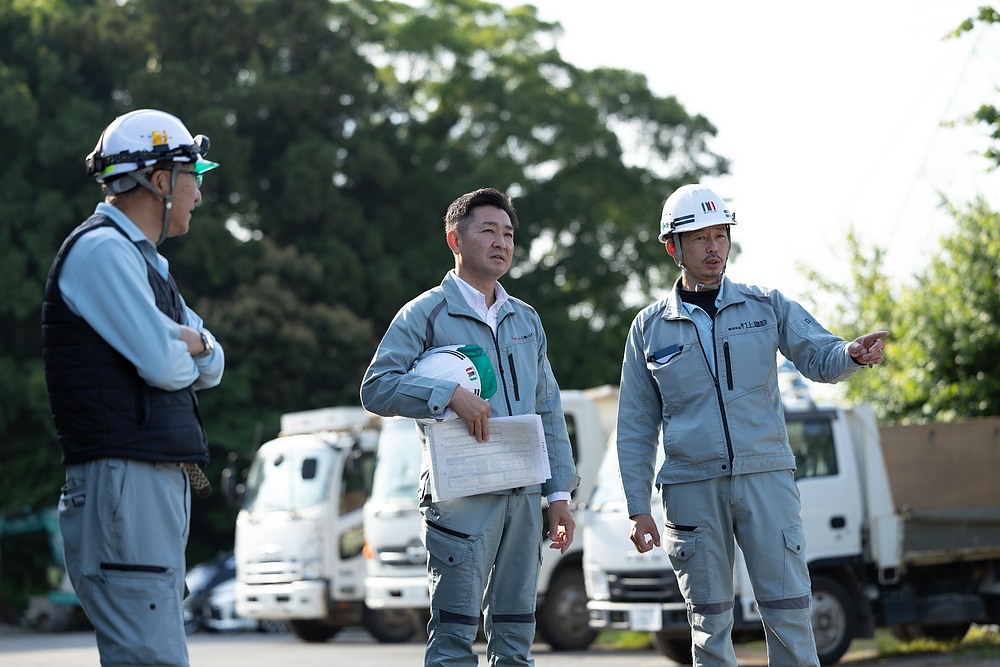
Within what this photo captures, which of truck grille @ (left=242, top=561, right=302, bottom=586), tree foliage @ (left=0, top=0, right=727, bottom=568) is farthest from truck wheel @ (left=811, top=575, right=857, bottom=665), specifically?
tree foliage @ (left=0, top=0, right=727, bottom=568)

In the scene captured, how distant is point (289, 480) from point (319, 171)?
45.5 ft

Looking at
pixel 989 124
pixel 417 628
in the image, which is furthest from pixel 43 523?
pixel 989 124

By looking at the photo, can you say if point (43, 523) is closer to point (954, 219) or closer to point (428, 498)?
point (954, 219)

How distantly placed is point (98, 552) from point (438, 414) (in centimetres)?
184

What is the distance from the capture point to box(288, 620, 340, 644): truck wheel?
814 inches

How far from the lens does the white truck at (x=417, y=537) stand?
54.5ft

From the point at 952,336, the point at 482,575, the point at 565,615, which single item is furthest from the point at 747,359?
the point at 952,336

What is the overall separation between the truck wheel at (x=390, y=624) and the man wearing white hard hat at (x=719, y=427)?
12.7m

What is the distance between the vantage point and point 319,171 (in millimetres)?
32875

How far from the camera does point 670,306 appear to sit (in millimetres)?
6953

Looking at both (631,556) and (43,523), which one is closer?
(631,556)

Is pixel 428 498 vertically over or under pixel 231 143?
under

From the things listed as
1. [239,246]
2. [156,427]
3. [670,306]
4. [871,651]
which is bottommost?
[871,651]

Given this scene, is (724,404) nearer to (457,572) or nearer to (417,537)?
(457,572)
